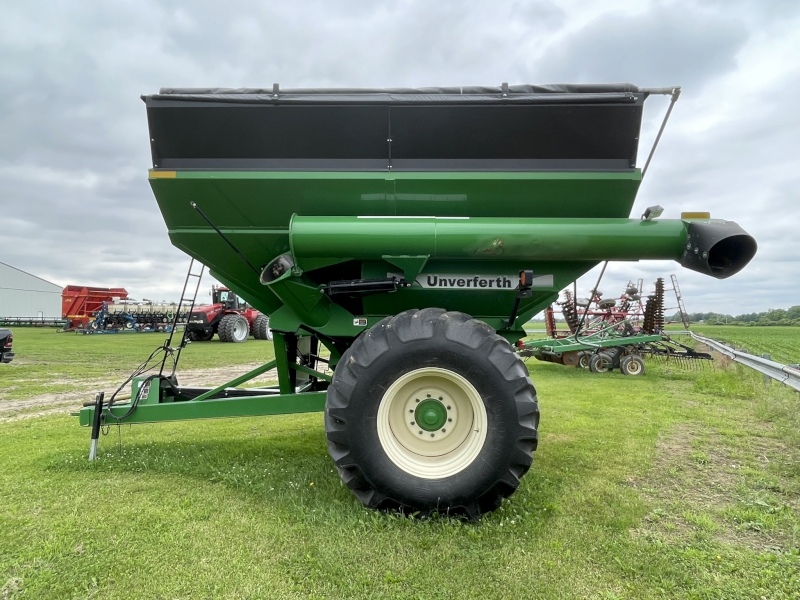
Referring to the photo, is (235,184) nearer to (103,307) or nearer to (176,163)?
(176,163)

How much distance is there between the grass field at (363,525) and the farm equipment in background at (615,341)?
20.0 ft

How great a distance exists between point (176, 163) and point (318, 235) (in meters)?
1.13

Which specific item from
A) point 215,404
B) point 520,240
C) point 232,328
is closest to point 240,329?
point 232,328

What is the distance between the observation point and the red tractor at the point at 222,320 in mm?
21308

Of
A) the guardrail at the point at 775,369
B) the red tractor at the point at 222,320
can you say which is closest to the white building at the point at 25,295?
the red tractor at the point at 222,320

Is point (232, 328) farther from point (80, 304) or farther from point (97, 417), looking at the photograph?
point (97, 417)

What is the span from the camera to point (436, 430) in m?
3.16

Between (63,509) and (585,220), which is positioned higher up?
(585,220)

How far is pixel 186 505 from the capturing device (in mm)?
3156

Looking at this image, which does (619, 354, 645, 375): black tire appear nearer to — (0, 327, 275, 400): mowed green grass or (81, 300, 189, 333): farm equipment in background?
(0, 327, 275, 400): mowed green grass

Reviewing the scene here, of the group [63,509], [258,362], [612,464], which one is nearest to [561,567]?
[612,464]

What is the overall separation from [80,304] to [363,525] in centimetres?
3330

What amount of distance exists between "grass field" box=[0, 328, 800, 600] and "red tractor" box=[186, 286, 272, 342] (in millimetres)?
16587

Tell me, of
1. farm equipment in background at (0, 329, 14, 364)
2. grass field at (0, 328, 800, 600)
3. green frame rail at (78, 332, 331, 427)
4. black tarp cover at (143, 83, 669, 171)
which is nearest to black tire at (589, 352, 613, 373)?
grass field at (0, 328, 800, 600)
